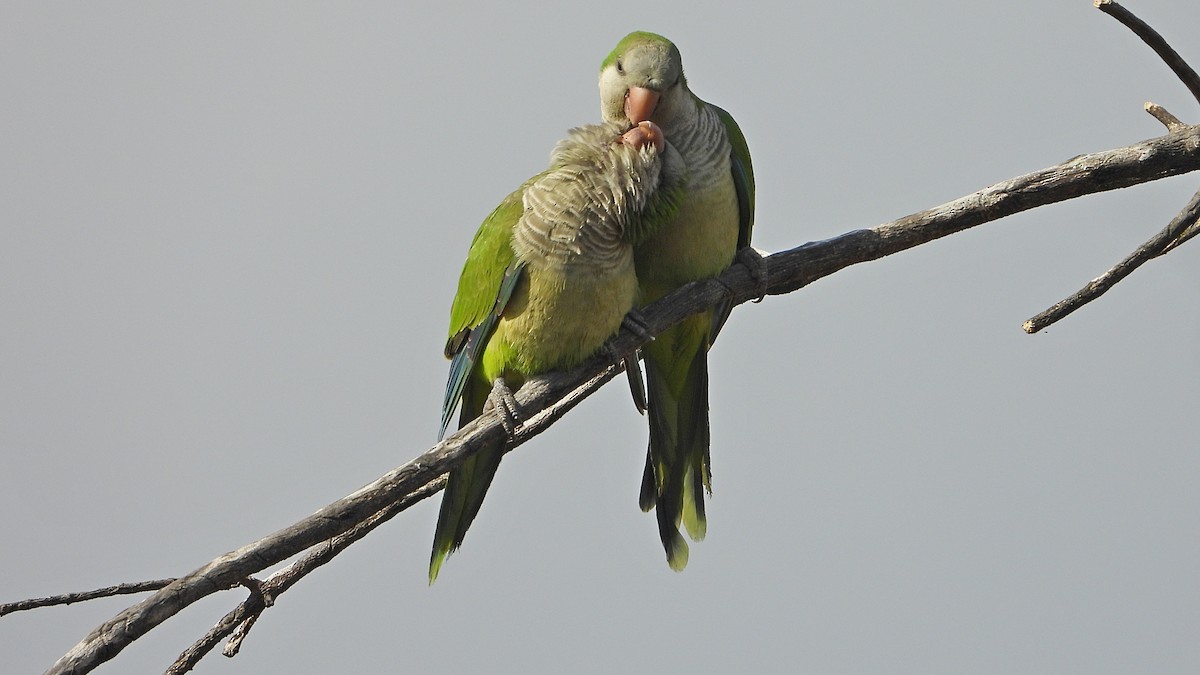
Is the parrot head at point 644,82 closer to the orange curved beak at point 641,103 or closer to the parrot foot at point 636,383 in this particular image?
the orange curved beak at point 641,103

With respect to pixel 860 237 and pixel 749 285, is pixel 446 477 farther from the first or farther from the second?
pixel 860 237

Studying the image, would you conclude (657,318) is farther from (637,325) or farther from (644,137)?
(644,137)

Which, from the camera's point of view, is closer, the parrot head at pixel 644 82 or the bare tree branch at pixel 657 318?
the bare tree branch at pixel 657 318

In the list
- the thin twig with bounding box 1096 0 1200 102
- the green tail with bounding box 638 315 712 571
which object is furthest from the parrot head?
the thin twig with bounding box 1096 0 1200 102

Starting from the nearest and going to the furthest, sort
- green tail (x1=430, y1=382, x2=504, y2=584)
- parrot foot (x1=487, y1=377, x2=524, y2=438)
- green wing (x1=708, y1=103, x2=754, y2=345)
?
parrot foot (x1=487, y1=377, x2=524, y2=438) → green tail (x1=430, y1=382, x2=504, y2=584) → green wing (x1=708, y1=103, x2=754, y2=345)

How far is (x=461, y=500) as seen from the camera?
4.34 m

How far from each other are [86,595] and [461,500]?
1.38m

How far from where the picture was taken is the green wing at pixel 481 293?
14.0 feet

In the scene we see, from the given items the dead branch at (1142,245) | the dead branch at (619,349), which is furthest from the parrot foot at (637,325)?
the dead branch at (1142,245)

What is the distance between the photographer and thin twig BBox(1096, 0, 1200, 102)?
3.72 m

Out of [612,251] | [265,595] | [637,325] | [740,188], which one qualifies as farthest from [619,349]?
[265,595]

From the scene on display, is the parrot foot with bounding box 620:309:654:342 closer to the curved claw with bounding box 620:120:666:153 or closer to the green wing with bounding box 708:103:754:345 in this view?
the green wing with bounding box 708:103:754:345

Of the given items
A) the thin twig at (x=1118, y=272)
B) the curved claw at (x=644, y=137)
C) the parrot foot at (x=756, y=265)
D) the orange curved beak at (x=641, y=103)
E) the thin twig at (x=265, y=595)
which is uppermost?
the orange curved beak at (x=641, y=103)

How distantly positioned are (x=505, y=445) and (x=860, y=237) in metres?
1.57
